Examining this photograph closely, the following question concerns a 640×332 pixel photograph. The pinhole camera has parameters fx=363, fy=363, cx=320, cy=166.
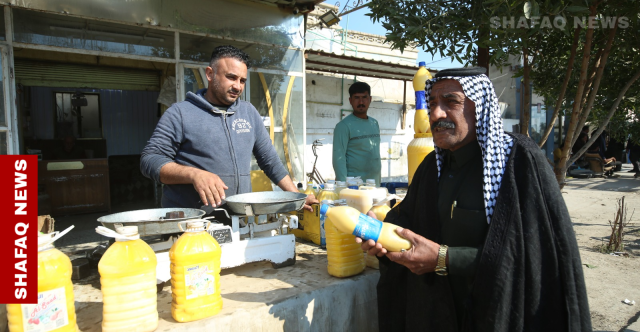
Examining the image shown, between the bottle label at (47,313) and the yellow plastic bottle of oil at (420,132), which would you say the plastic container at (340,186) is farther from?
the bottle label at (47,313)

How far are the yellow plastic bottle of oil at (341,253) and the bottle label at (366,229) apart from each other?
0.56 m

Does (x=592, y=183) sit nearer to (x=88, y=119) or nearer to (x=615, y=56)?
(x=615, y=56)

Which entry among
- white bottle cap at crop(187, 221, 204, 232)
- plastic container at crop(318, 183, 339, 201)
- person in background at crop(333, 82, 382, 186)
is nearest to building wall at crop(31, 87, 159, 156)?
person in background at crop(333, 82, 382, 186)

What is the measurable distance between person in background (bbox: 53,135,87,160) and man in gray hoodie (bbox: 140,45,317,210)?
6.79 meters

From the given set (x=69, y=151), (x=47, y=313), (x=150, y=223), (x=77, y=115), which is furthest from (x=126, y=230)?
(x=77, y=115)

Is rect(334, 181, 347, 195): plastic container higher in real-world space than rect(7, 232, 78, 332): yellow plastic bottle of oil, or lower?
higher

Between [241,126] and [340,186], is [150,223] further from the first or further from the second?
[340,186]

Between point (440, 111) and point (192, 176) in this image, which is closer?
point (440, 111)

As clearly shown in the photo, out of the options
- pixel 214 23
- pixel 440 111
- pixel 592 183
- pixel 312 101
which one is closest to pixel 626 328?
pixel 440 111

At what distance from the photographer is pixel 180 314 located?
5.05 feet

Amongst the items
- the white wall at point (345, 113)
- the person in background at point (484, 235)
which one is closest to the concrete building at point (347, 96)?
the white wall at point (345, 113)

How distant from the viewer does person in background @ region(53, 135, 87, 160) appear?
25.3 feet

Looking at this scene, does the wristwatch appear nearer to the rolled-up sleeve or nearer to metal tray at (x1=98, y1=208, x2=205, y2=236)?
metal tray at (x1=98, y1=208, x2=205, y2=236)

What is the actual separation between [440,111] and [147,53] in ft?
16.9
